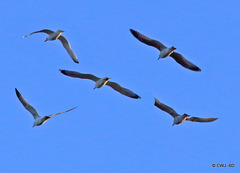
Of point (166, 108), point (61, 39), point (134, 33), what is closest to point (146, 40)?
point (134, 33)

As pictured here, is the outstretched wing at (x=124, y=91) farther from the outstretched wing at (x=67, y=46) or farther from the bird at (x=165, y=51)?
the outstretched wing at (x=67, y=46)

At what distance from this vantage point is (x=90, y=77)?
65.4 ft

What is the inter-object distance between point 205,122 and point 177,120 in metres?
1.14

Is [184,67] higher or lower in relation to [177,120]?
higher

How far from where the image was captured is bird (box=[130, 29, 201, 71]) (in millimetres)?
19422

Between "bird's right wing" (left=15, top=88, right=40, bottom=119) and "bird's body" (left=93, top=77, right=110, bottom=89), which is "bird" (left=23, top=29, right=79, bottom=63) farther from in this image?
"bird's right wing" (left=15, top=88, right=40, bottom=119)

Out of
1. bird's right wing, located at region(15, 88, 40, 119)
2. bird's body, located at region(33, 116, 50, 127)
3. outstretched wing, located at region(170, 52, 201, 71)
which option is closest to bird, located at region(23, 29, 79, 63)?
bird's right wing, located at region(15, 88, 40, 119)

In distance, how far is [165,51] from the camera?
19453 mm

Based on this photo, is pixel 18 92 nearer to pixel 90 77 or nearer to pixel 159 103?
pixel 90 77

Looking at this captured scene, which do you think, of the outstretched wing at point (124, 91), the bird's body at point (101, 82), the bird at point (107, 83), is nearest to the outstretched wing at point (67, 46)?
the bird at point (107, 83)

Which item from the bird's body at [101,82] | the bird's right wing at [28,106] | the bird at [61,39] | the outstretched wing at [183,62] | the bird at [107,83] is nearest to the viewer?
the bird's body at [101,82]

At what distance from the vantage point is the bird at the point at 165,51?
19.4 m

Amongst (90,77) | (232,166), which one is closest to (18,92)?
(90,77)

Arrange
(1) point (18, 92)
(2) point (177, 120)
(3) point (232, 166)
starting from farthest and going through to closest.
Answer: (1) point (18, 92) → (2) point (177, 120) → (3) point (232, 166)
